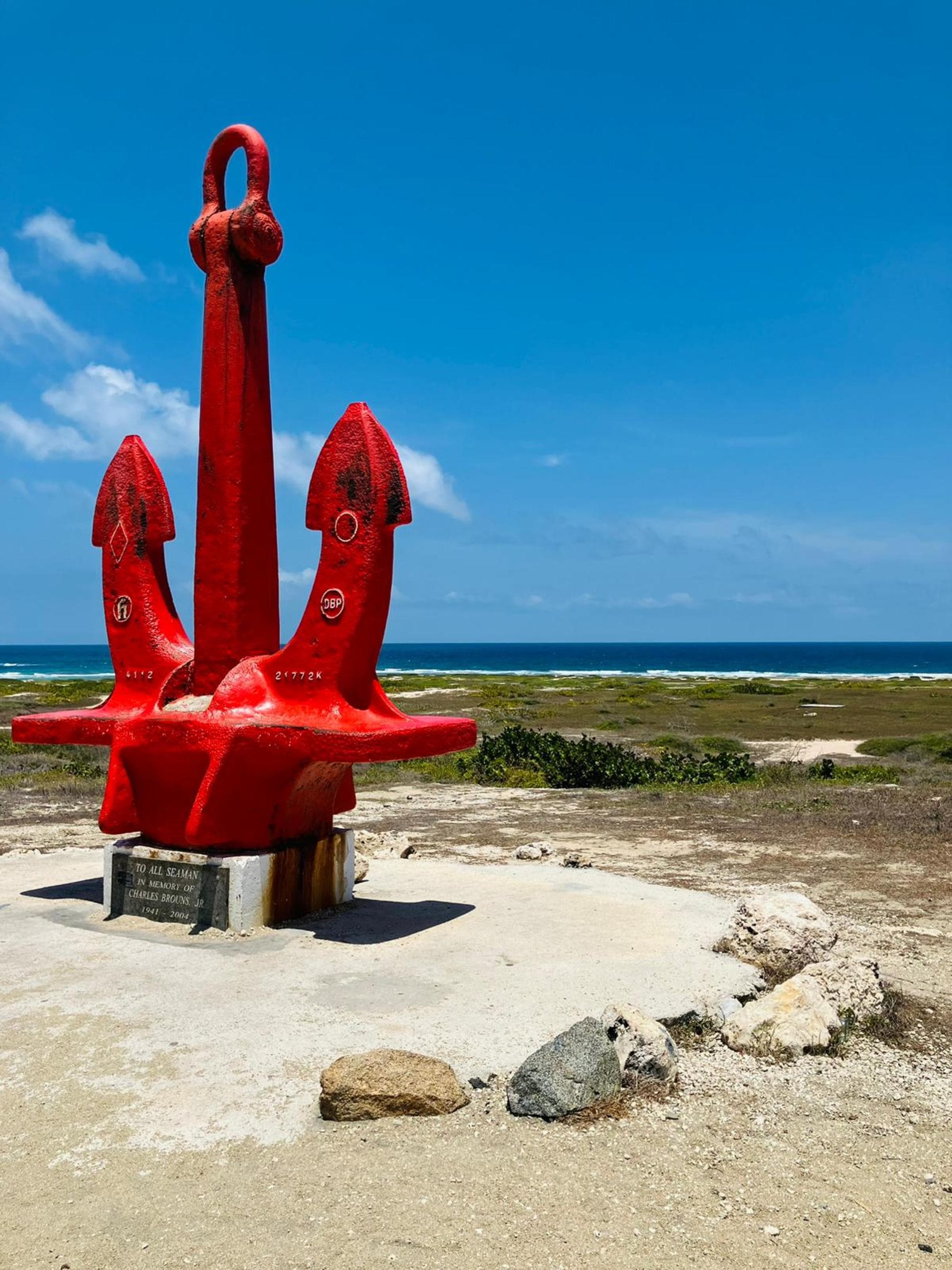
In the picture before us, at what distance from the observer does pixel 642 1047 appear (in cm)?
505

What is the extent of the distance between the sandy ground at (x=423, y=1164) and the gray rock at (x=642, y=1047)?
0.54 ft

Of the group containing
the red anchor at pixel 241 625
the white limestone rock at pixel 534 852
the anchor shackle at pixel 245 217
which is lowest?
the white limestone rock at pixel 534 852

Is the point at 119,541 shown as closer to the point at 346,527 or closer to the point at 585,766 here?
the point at 346,527

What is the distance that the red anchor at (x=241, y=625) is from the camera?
7.38m

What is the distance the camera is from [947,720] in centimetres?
3547

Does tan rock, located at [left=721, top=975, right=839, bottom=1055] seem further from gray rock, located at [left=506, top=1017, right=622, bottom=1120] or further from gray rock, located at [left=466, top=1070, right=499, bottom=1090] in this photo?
gray rock, located at [left=466, top=1070, right=499, bottom=1090]

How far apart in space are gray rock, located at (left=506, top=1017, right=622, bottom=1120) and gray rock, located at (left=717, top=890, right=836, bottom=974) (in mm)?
2303

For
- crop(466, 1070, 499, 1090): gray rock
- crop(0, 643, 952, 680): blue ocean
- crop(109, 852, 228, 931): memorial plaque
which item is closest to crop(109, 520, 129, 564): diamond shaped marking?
crop(109, 852, 228, 931): memorial plaque

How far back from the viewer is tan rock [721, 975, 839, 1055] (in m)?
5.55

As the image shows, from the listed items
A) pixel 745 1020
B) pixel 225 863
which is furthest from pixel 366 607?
pixel 745 1020

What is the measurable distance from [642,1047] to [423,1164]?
1.34 m

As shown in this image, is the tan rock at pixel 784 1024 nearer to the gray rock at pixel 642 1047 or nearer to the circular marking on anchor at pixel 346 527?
the gray rock at pixel 642 1047

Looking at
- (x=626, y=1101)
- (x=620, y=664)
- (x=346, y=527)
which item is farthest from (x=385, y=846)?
(x=620, y=664)

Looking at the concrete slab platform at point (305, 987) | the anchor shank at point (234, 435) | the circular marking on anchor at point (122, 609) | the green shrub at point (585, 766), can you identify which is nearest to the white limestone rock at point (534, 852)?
the concrete slab platform at point (305, 987)
